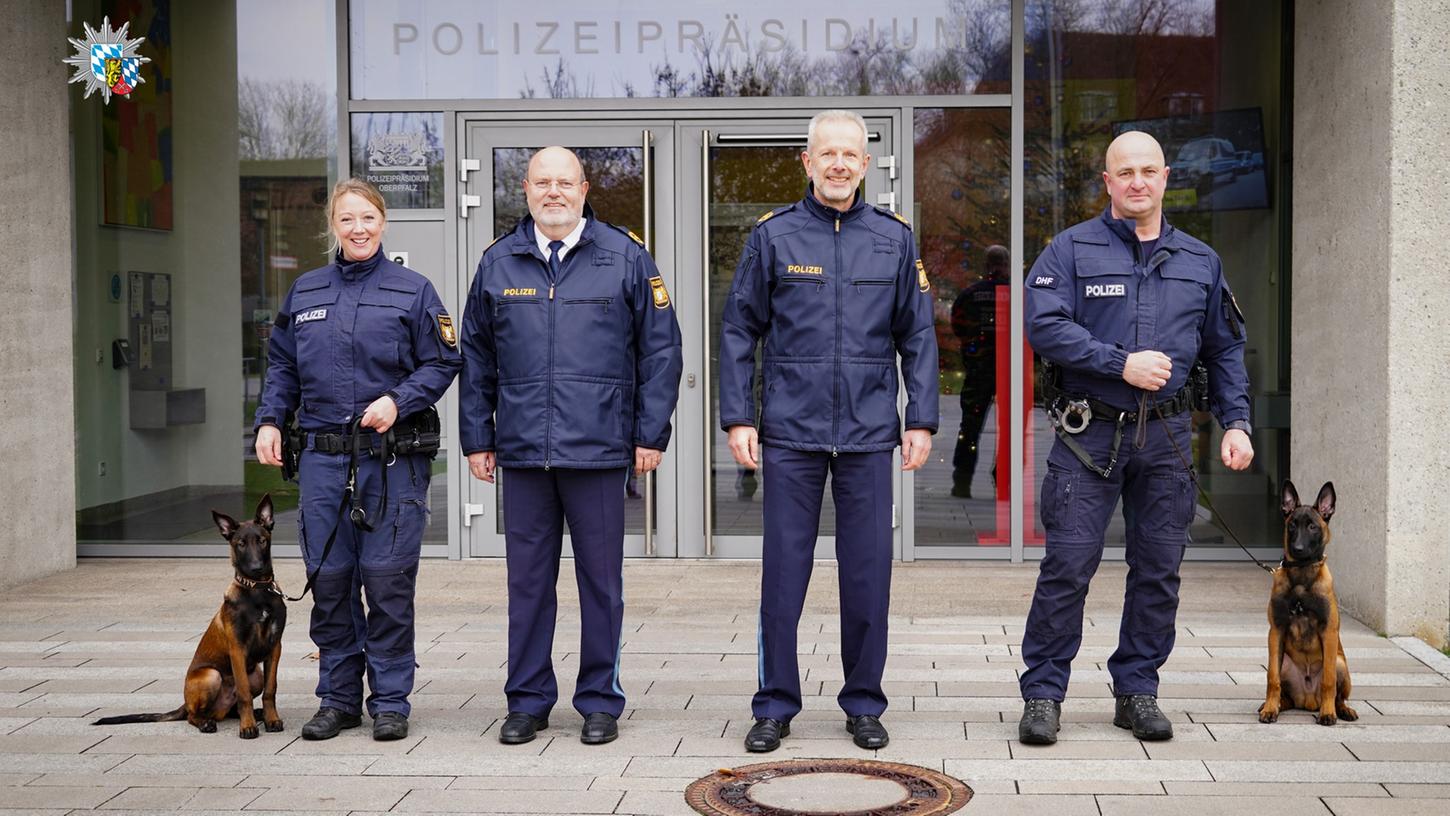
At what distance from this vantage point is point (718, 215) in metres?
9.25

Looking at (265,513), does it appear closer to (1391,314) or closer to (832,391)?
(832,391)

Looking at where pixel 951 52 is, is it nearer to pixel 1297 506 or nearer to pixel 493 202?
pixel 493 202

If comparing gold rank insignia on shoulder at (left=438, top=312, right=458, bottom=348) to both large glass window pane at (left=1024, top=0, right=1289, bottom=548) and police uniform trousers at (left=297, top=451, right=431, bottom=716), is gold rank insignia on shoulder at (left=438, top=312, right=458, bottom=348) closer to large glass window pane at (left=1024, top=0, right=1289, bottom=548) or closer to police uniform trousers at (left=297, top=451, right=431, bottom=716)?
police uniform trousers at (left=297, top=451, right=431, bottom=716)

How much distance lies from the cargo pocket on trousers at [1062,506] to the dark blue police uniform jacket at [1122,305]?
289 millimetres

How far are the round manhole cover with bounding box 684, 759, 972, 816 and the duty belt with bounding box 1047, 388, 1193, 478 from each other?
1147 millimetres

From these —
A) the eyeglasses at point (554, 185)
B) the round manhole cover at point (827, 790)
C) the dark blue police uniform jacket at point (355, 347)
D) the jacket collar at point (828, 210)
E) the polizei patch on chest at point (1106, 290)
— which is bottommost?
the round manhole cover at point (827, 790)

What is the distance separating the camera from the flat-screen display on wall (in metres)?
9.16

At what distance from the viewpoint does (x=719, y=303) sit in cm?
932

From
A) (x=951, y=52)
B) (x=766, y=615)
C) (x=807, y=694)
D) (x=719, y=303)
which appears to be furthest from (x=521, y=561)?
(x=951, y=52)

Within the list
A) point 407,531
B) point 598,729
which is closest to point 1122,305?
point 598,729

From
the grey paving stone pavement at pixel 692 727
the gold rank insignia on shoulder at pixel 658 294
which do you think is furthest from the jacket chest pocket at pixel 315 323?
the grey paving stone pavement at pixel 692 727

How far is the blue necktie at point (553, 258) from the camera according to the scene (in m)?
5.25

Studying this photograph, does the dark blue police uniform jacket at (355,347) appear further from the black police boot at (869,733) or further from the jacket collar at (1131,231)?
the jacket collar at (1131,231)

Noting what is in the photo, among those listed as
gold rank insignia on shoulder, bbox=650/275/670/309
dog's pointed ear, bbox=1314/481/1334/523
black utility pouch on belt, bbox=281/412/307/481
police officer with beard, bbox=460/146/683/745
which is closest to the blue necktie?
police officer with beard, bbox=460/146/683/745
